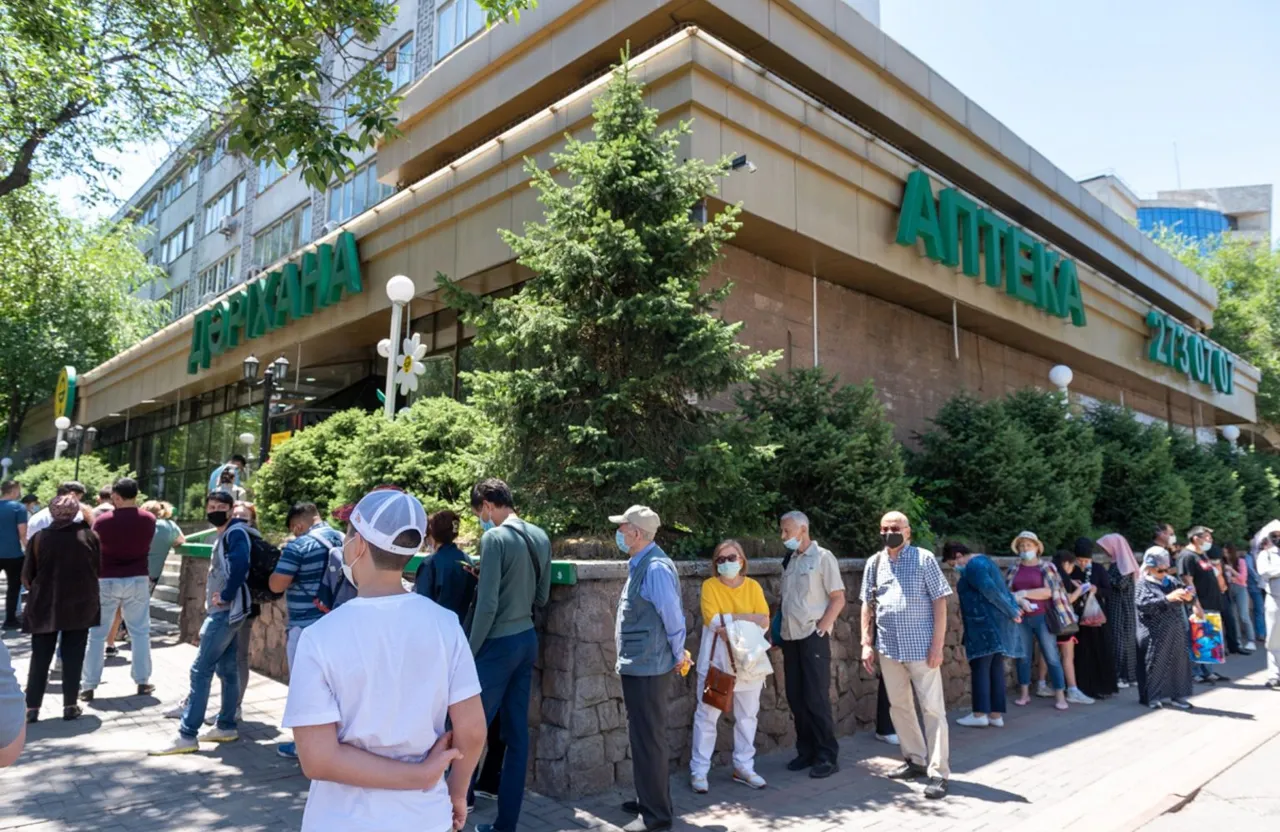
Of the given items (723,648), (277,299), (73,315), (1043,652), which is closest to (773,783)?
(723,648)

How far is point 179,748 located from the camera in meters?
6.27

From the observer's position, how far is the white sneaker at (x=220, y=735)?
6.55 m

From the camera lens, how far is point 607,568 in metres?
5.86

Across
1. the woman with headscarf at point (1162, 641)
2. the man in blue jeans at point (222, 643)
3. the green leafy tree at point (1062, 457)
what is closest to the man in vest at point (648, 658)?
the man in blue jeans at point (222, 643)

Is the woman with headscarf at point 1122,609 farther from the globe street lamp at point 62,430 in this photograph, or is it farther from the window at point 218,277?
the window at point 218,277

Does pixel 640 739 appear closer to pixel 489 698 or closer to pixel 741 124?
pixel 489 698

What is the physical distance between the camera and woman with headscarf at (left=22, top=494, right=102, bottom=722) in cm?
693

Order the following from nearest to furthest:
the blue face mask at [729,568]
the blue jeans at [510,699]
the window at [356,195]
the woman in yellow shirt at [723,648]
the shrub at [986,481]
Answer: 1. the blue jeans at [510,699]
2. the woman in yellow shirt at [723,648]
3. the blue face mask at [729,568]
4. the shrub at [986,481]
5. the window at [356,195]

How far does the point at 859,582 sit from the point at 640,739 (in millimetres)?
3602

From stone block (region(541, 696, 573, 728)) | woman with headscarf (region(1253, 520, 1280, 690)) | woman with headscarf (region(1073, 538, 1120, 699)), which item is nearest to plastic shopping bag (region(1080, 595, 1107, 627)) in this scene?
woman with headscarf (region(1073, 538, 1120, 699))

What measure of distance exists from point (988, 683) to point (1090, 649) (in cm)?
249

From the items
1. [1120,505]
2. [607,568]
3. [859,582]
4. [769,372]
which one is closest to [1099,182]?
[1120,505]

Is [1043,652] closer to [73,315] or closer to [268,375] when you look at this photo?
[268,375]

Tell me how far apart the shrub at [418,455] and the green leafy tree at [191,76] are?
123 inches
